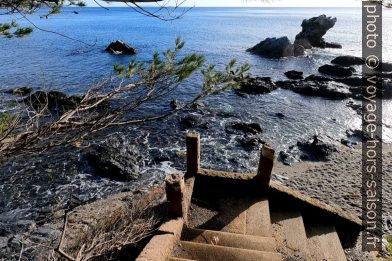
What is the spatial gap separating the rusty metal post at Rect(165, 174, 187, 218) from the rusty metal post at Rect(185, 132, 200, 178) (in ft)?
5.04

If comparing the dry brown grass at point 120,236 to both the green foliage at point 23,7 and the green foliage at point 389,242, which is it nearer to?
the green foliage at point 23,7

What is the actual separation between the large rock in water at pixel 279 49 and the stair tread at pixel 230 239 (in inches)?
1735

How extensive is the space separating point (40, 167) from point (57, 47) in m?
41.9

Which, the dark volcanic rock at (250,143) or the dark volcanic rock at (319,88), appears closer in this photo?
the dark volcanic rock at (250,143)

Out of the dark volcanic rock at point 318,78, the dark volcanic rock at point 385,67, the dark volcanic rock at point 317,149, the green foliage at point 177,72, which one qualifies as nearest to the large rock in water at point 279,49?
the dark volcanic rock at point 385,67

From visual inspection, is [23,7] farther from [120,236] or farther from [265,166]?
[265,166]

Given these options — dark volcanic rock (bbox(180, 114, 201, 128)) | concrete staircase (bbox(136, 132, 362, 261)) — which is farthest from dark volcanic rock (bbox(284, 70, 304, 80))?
concrete staircase (bbox(136, 132, 362, 261))

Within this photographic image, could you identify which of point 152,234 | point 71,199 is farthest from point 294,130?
point 152,234

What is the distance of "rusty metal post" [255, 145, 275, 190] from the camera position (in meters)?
7.69

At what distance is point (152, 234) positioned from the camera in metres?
6.31

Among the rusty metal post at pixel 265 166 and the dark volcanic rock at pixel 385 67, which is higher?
the dark volcanic rock at pixel 385 67

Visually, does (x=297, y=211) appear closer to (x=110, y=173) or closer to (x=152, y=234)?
(x=152, y=234)

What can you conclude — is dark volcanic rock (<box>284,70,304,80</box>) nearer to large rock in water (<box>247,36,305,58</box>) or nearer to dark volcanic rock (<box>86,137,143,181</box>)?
large rock in water (<box>247,36,305,58</box>)

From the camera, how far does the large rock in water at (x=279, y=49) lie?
46.9m
